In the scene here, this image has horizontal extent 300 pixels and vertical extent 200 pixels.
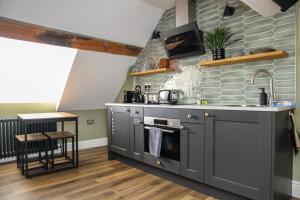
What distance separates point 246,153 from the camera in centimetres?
186

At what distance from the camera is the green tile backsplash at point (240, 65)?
2.19 m

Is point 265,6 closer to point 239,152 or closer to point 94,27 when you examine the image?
point 239,152

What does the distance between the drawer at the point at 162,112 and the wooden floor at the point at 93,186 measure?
828mm

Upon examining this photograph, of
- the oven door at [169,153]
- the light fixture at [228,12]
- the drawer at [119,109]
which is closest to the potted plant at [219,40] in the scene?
the light fixture at [228,12]

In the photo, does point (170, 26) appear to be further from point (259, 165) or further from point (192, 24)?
point (259, 165)

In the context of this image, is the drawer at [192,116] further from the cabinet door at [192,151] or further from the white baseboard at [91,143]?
the white baseboard at [91,143]

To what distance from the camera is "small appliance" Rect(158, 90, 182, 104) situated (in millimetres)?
3064

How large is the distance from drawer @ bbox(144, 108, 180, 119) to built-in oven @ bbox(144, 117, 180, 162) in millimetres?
45

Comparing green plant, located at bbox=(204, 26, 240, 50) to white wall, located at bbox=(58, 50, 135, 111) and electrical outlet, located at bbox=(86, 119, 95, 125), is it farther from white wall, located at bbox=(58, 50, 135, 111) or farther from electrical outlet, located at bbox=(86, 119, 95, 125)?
electrical outlet, located at bbox=(86, 119, 95, 125)

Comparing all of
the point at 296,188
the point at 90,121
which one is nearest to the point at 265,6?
the point at 296,188

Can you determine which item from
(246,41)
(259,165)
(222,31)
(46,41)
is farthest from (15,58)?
(259,165)

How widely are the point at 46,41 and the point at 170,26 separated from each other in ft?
6.30

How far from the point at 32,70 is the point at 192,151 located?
2.94m

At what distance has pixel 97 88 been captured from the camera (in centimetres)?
394
